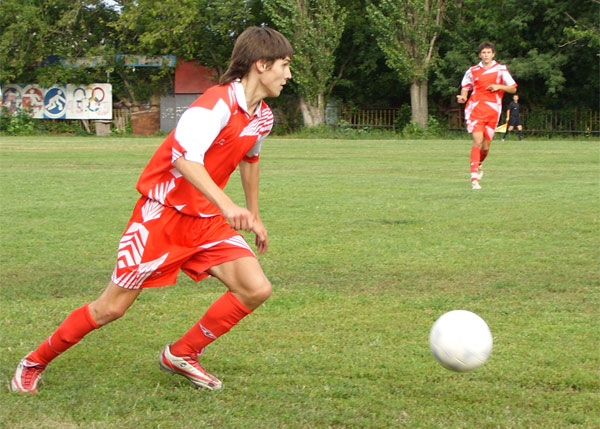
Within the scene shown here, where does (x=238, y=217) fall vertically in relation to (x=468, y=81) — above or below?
below

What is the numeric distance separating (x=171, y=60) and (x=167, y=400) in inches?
1561

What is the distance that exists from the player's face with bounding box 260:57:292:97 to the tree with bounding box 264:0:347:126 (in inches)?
1368

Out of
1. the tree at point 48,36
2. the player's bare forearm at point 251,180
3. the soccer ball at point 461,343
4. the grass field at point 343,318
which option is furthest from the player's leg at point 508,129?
the soccer ball at point 461,343

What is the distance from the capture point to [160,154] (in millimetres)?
4105

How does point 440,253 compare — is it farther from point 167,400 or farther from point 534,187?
point 534,187

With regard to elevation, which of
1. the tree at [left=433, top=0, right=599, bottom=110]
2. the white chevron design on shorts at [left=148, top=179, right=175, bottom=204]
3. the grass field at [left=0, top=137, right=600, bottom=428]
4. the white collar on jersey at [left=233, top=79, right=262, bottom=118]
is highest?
the tree at [left=433, top=0, right=599, bottom=110]

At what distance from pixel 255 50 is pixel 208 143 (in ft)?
1.80

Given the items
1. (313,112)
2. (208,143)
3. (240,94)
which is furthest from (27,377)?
(313,112)

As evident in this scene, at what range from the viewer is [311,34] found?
3862 centimetres

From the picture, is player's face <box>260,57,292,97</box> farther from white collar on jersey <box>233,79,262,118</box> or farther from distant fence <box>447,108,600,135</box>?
distant fence <box>447,108,600,135</box>

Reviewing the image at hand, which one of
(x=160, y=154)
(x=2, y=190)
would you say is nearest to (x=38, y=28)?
(x=2, y=190)

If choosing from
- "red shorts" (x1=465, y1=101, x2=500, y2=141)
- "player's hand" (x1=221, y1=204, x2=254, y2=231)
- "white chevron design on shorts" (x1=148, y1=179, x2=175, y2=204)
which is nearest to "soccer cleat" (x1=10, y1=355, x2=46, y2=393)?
"white chevron design on shorts" (x1=148, y1=179, x2=175, y2=204)

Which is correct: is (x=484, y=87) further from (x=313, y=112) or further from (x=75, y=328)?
(x=313, y=112)

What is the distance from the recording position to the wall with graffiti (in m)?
42.6
